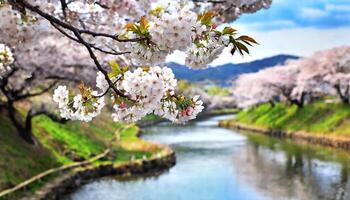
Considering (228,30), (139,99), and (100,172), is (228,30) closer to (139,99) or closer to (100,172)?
(139,99)

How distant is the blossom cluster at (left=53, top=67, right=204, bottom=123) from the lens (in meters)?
4.73

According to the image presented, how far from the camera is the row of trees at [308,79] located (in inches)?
2055

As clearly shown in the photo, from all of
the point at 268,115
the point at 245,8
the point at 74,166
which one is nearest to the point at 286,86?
the point at 268,115

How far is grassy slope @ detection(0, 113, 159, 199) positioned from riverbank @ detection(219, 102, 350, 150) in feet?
51.0

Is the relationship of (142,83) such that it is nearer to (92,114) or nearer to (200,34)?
(200,34)

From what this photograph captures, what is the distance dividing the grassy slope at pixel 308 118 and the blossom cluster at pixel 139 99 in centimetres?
4049

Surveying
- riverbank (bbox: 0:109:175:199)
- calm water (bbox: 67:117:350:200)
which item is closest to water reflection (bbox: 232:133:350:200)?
calm water (bbox: 67:117:350:200)

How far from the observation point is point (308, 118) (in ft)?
181

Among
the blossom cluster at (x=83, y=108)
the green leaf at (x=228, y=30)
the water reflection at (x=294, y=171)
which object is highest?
the green leaf at (x=228, y=30)

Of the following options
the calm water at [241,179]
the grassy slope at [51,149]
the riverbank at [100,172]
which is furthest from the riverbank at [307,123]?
the grassy slope at [51,149]

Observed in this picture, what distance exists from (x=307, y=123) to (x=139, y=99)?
167 ft

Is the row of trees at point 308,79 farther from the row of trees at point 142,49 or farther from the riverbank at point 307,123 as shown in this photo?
the row of trees at point 142,49

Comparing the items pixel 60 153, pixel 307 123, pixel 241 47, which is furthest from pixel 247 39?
pixel 307 123

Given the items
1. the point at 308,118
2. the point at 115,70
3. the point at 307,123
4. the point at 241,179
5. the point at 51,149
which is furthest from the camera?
the point at 308,118
